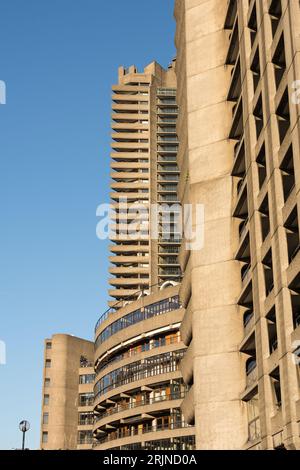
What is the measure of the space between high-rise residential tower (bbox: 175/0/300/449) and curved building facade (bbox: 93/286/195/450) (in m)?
34.3

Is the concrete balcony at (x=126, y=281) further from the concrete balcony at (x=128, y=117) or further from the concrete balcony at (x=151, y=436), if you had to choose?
the concrete balcony at (x=151, y=436)

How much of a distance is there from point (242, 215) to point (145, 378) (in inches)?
1813

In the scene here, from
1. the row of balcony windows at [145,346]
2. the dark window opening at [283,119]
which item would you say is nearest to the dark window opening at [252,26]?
the dark window opening at [283,119]

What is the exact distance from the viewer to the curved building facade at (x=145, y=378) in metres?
75.9

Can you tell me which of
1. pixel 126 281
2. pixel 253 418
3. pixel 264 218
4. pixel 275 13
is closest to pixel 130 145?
pixel 126 281

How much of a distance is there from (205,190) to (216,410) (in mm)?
11668

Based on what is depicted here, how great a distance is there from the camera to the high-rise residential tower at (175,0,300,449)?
2712 cm

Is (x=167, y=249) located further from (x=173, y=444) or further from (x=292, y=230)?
(x=292, y=230)

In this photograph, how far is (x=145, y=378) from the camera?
262ft

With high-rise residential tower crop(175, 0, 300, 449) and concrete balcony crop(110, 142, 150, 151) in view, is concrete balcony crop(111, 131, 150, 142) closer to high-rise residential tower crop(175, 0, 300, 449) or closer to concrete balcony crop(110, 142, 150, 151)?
concrete balcony crop(110, 142, 150, 151)

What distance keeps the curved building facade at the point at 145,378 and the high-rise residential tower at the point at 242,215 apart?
3431 centimetres

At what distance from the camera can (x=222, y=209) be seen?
38031 mm

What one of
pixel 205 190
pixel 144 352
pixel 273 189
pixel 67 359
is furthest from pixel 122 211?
pixel 273 189

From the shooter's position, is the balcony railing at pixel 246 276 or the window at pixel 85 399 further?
the window at pixel 85 399
